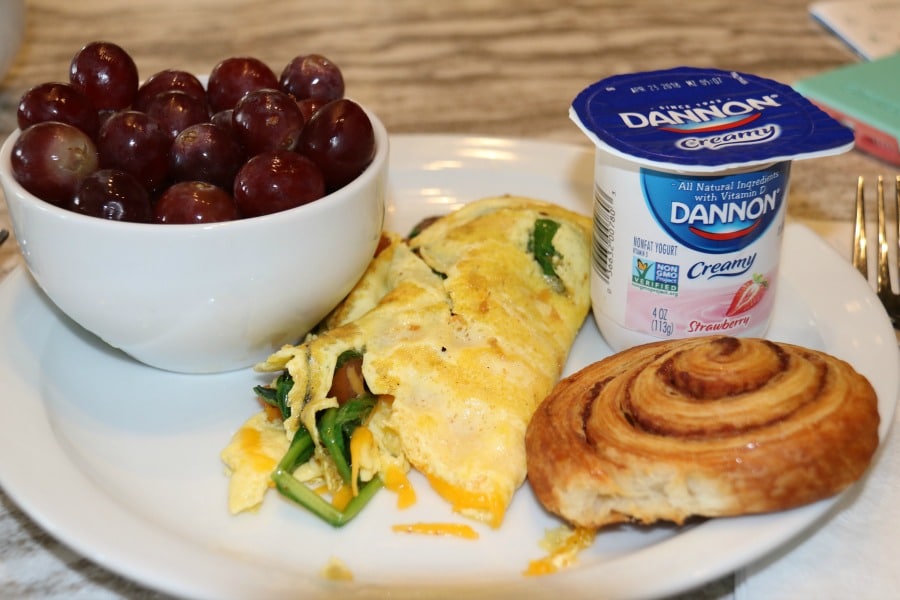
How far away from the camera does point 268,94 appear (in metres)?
1.27

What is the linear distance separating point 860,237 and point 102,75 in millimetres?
1330

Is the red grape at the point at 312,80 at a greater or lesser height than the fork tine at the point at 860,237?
greater

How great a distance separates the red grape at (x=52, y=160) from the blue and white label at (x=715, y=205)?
2.47 feet

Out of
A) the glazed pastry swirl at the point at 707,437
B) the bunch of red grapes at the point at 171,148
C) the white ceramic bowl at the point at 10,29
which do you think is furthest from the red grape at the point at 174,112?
the white ceramic bowl at the point at 10,29

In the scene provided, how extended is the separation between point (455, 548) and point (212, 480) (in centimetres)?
34

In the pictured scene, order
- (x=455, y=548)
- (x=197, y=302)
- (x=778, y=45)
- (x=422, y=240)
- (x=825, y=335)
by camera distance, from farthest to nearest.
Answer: (x=778, y=45) → (x=422, y=240) → (x=825, y=335) → (x=197, y=302) → (x=455, y=548)

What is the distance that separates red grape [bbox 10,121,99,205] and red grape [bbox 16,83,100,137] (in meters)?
0.07

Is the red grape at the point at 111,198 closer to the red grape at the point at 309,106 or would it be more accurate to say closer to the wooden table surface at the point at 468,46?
the red grape at the point at 309,106

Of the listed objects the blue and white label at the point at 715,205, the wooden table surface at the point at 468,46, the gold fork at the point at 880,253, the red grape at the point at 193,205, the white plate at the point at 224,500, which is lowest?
the wooden table surface at the point at 468,46

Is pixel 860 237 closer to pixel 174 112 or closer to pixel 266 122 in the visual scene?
pixel 266 122

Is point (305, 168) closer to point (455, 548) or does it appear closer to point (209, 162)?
point (209, 162)

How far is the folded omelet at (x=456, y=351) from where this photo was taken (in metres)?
1.16

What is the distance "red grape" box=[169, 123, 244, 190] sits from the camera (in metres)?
1.21

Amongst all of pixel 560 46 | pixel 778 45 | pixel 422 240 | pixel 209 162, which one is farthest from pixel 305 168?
pixel 778 45
